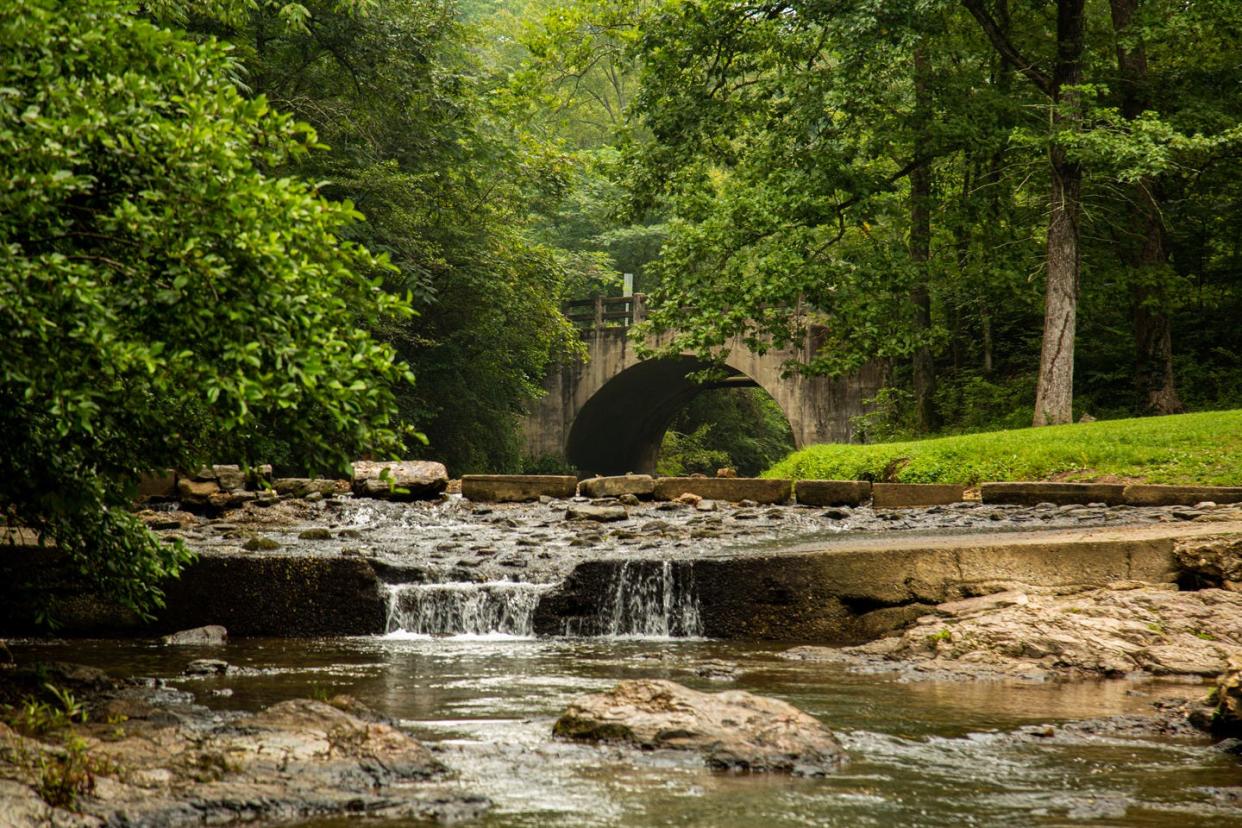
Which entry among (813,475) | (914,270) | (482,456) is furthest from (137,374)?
(482,456)

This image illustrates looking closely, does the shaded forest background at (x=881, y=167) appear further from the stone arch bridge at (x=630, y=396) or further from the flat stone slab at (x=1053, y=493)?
the flat stone slab at (x=1053, y=493)

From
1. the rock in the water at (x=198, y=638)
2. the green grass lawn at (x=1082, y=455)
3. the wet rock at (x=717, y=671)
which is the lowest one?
the rock in the water at (x=198, y=638)

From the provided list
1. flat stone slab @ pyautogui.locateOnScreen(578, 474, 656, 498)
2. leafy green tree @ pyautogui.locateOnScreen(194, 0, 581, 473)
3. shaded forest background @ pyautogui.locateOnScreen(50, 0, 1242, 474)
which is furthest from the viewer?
leafy green tree @ pyautogui.locateOnScreen(194, 0, 581, 473)

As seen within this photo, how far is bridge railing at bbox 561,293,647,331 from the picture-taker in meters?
35.6

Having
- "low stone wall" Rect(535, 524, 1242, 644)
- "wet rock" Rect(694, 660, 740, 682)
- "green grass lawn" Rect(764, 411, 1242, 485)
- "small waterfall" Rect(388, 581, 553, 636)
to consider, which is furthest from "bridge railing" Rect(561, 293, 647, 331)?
"wet rock" Rect(694, 660, 740, 682)

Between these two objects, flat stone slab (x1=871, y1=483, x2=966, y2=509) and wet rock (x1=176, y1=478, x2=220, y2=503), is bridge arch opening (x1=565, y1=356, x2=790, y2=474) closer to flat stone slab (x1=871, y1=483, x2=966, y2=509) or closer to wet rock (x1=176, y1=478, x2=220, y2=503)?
flat stone slab (x1=871, y1=483, x2=966, y2=509)

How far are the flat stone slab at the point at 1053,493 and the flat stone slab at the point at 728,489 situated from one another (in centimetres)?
303

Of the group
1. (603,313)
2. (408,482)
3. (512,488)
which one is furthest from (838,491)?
(603,313)

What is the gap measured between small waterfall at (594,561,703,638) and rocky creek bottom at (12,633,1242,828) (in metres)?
0.82

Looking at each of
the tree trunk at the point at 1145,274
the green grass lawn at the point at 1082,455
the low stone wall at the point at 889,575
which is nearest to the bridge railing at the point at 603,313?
the tree trunk at the point at 1145,274

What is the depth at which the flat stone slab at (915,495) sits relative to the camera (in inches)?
643

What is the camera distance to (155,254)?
5.00 meters

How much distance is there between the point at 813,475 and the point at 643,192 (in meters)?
6.12

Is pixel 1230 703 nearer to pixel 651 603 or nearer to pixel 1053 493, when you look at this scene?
pixel 651 603
